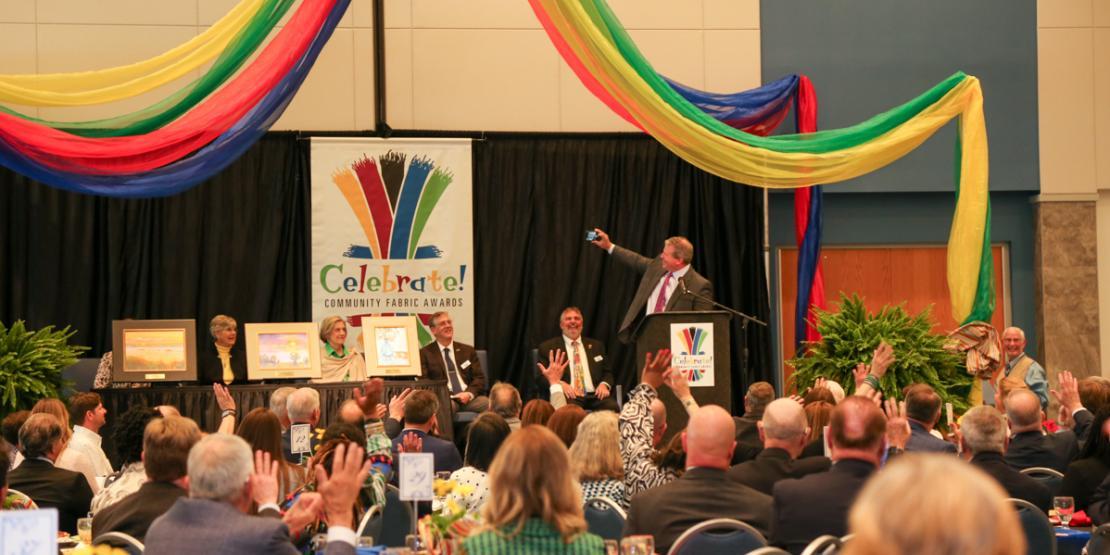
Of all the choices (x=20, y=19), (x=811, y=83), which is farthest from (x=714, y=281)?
(x=20, y=19)

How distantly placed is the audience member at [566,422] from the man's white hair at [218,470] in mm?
2580

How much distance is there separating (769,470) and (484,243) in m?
6.76

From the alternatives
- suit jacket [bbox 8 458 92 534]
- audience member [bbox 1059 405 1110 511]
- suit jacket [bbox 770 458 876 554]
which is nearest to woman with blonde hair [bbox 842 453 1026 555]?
suit jacket [bbox 770 458 876 554]

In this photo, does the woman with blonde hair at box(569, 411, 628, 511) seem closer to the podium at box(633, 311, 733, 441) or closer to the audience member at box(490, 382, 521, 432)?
the audience member at box(490, 382, 521, 432)

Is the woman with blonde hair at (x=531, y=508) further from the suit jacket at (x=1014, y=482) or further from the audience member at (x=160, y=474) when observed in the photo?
the suit jacket at (x=1014, y=482)

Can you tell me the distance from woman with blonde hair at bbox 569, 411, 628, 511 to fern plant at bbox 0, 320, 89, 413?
5.45m

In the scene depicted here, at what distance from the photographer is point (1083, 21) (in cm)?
1276

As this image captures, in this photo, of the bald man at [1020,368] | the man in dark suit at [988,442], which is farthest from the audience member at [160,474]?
the bald man at [1020,368]

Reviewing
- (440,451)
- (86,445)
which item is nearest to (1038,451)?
(440,451)

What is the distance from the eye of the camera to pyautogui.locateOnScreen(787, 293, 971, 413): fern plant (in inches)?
374

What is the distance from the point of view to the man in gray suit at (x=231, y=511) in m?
3.50

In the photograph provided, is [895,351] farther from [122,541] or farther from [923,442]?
[122,541]

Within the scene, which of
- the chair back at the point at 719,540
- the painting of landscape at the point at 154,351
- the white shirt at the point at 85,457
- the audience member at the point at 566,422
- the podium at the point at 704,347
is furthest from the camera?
the painting of landscape at the point at 154,351

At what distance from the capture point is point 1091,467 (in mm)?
5914
